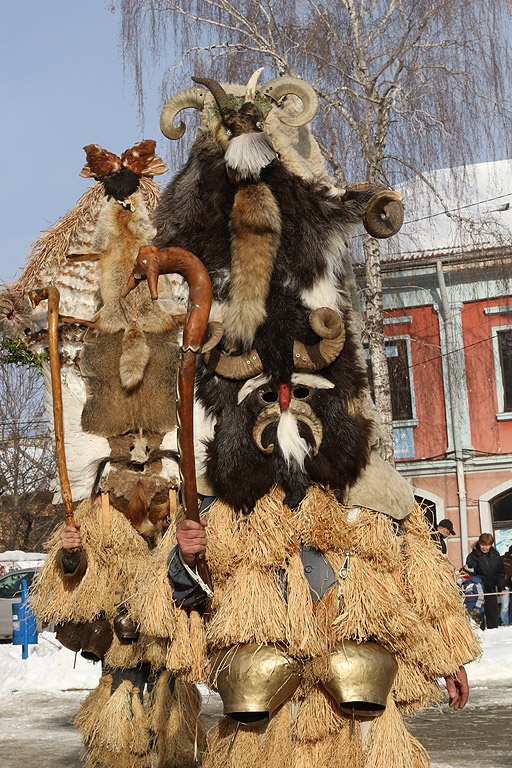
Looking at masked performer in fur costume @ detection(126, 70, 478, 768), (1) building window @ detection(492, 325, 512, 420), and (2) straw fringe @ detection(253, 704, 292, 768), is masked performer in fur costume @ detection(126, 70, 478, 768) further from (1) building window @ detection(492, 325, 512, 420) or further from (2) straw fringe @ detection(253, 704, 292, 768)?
(1) building window @ detection(492, 325, 512, 420)

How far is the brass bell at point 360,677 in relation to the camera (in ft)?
10.1

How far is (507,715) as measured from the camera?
21.7 ft

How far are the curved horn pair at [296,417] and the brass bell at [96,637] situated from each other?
2126 mm

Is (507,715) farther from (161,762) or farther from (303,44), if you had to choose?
(303,44)

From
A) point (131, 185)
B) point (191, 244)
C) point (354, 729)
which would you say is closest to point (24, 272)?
point (131, 185)

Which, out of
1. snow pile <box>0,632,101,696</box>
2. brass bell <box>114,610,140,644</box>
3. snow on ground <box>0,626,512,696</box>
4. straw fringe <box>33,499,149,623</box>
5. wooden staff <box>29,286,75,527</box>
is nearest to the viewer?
wooden staff <box>29,286,75,527</box>

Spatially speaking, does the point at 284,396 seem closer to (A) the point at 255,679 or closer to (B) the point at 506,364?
(A) the point at 255,679

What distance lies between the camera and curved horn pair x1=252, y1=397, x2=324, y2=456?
3290 mm

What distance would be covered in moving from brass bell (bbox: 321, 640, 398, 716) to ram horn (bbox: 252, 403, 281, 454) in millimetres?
681

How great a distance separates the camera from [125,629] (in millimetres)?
4988

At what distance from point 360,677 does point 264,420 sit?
2.77 feet

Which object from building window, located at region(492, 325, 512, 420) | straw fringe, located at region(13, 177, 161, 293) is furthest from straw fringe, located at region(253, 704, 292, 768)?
building window, located at region(492, 325, 512, 420)

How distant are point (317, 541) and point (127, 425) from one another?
2.15 metres

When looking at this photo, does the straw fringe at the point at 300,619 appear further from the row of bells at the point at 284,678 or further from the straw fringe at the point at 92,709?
the straw fringe at the point at 92,709
